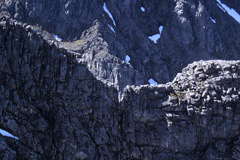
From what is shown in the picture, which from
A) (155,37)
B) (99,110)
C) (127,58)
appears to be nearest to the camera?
(99,110)

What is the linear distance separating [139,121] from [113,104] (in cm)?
298

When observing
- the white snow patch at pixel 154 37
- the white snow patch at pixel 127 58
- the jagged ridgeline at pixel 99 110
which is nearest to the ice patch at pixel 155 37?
the white snow patch at pixel 154 37

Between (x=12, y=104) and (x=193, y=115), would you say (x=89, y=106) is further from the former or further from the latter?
(x=193, y=115)

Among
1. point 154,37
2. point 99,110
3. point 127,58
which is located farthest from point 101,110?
point 154,37

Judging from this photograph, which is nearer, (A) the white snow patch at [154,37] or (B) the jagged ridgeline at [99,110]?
(B) the jagged ridgeline at [99,110]

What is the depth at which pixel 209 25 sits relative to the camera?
75500mm

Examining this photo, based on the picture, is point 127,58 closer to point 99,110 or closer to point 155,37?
point 155,37

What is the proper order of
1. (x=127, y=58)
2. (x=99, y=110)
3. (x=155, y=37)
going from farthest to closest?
(x=155, y=37) < (x=127, y=58) < (x=99, y=110)

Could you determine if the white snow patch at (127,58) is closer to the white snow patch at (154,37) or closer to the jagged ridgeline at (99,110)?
the white snow patch at (154,37)

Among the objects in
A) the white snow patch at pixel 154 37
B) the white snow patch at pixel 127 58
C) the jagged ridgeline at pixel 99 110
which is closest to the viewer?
the jagged ridgeline at pixel 99 110

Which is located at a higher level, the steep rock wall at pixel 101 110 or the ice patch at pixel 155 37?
the ice patch at pixel 155 37

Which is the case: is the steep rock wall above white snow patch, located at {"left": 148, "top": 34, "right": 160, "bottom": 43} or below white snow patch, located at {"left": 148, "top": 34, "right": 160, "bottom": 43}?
below

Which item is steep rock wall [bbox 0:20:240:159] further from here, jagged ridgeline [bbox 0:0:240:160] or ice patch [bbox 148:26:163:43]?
ice patch [bbox 148:26:163:43]

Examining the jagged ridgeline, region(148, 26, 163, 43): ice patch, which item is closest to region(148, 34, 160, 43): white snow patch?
region(148, 26, 163, 43): ice patch
